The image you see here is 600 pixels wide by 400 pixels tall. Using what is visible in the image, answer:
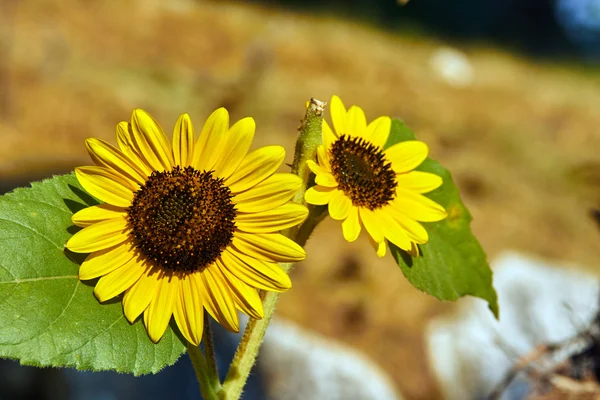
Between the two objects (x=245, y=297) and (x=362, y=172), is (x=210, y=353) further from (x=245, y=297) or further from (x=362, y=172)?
(x=362, y=172)

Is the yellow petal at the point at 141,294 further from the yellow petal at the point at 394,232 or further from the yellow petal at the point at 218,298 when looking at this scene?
the yellow petal at the point at 394,232

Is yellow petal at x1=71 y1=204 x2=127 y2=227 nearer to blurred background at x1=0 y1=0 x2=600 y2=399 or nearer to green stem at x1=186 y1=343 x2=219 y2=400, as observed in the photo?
green stem at x1=186 y1=343 x2=219 y2=400

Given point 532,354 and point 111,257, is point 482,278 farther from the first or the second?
point 532,354

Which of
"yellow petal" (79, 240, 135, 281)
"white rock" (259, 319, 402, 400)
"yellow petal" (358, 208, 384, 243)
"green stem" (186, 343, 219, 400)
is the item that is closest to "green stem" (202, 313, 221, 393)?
"green stem" (186, 343, 219, 400)

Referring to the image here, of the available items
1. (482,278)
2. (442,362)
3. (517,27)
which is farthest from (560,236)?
(517,27)

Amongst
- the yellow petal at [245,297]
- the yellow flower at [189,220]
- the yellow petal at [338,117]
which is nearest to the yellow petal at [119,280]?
the yellow flower at [189,220]

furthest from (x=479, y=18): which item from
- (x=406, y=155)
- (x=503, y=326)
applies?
(x=406, y=155)
